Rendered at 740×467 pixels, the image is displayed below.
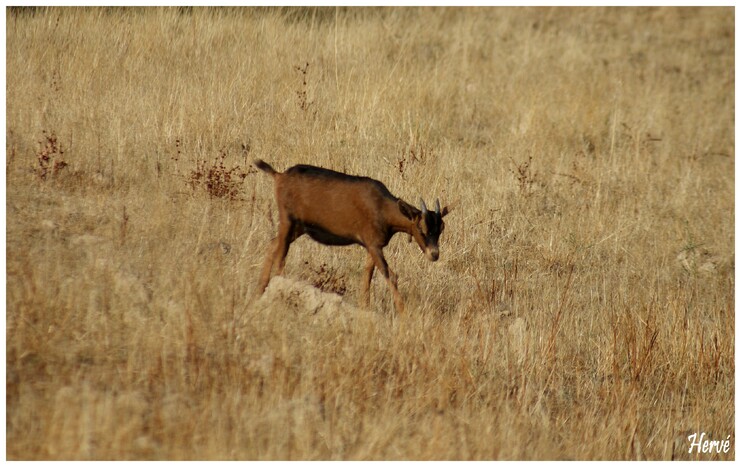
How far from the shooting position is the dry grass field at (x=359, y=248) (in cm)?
683

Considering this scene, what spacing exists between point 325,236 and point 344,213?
27 centimetres

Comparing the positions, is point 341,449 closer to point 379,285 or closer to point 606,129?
point 379,285

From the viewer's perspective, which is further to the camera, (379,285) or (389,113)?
(389,113)

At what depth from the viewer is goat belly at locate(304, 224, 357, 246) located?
773 cm

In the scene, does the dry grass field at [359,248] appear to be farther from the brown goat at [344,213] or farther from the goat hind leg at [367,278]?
the brown goat at [344,213]

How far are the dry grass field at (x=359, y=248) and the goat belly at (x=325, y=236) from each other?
0.39m

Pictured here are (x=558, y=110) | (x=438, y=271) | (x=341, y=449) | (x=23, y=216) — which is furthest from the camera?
(x=558, y=110)

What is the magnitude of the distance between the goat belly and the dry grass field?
39cm

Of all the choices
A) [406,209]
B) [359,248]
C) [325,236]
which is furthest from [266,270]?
[359,248]

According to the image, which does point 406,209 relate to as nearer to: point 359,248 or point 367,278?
point 367,278

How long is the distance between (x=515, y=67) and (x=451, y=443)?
8.71 meters

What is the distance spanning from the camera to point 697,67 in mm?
16281

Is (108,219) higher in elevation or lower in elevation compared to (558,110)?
lower

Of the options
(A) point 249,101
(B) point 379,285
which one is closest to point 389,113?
(A) point 249,101
